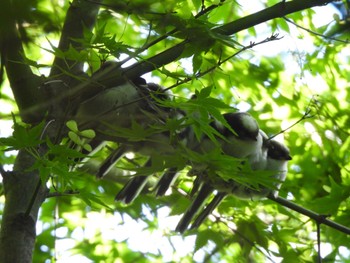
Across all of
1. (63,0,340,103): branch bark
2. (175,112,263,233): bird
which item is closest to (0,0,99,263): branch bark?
(63,0,340,103): branch bark

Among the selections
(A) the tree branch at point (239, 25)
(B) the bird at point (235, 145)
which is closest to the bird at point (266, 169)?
(B) the bird at point (235, 145)

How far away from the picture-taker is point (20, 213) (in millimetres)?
2275

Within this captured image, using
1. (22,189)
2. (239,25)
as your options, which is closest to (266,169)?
(239,25)

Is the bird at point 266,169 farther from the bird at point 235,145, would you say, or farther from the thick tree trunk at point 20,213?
the thick tree trunk at point 20,213

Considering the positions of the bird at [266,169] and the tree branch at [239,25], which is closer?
the tree branch at [239,25]

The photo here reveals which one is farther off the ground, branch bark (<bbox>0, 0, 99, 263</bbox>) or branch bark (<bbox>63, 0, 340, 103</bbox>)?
branch bark (<bbox>63, 0, 340, 103</bbox>)

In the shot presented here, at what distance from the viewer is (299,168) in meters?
4.31

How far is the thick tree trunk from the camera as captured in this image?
7.13 ft

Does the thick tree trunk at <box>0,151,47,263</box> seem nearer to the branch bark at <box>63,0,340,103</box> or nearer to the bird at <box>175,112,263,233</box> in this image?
the branch bark at <box>63,0,340,103</box>

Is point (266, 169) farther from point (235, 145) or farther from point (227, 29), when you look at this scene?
point (227, 29)

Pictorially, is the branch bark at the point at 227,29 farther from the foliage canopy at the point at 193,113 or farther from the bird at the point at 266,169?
the bird at the point at 266,169

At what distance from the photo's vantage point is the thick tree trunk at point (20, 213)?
85.5 inches

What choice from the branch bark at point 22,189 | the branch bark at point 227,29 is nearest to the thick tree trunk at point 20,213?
the branch bark at point 22,189

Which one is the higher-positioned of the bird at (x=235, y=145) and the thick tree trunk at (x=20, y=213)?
the bird at (x=235, y=145)
